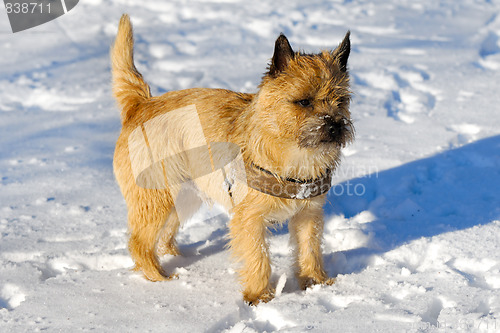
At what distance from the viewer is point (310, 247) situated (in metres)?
Result: 3.03

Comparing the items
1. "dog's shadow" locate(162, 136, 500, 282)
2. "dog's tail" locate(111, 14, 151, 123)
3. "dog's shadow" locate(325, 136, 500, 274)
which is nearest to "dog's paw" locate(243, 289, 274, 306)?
"dog's shadow" locate(162, 136, 500, 282)

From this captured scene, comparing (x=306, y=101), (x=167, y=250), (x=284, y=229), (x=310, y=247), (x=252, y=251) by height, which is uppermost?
(x=306, y=101)

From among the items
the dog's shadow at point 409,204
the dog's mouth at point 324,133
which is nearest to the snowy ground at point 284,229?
the dog's shadow at point 409,204

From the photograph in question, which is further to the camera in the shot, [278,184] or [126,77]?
[126,77]

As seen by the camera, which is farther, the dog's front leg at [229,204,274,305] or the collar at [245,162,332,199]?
the dog's front leg at [229,204,274,305]

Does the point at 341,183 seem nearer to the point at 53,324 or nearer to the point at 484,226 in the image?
the point at 484,226

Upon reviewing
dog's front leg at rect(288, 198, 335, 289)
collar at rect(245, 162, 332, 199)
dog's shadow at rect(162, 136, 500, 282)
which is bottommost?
dog's shadow at rect(162, 136, 500, 282)

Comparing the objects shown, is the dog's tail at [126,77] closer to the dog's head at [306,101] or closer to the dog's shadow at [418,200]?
the dog's head at [306,101]

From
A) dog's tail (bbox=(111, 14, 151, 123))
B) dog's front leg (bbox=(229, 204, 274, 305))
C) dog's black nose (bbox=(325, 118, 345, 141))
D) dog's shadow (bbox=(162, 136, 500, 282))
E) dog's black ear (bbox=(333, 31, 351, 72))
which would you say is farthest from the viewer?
dog's shadow (bbox=(162, 136, 500, 282))

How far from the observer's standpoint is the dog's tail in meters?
3.25

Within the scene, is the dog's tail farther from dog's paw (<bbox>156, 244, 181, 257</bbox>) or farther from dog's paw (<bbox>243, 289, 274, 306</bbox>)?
dog's paw (<bbox>243, 289, 274, 306</bbox>)

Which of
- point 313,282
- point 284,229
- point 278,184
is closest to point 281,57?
point 278,184

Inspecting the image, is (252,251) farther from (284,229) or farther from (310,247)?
(284,229)

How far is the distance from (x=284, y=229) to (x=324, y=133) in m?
1.45
